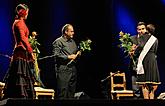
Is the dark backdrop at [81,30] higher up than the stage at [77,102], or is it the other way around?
the dark backdrop at [81,30]

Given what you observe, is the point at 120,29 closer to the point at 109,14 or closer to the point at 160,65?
the point at 109,14

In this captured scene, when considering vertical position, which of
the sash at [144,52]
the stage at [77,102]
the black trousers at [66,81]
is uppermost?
the sash at [144,52]

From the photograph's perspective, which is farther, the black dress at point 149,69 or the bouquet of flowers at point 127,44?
the bouquet of flowers at point 127,44

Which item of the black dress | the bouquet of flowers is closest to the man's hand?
the bouquet of flowers

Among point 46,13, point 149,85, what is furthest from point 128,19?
point 149,85

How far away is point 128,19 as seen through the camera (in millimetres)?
9586

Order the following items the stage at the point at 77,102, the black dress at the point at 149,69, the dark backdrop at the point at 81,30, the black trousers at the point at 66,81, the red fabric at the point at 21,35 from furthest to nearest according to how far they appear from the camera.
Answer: the dark backdrop at the point at 81,30 → the black trousers at the point at 66,81 → the black dress at the point at 149,69 → the red fabric at the point at 21,35 → the stage at the point at 77,102

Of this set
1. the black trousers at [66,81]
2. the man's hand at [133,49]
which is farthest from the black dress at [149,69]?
the black trousers at [66,81]

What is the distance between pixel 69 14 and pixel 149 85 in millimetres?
3202

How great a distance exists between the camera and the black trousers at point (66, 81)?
7.02 metres

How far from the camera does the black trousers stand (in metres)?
7.02

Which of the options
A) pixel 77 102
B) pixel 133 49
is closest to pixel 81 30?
pixel 133 49

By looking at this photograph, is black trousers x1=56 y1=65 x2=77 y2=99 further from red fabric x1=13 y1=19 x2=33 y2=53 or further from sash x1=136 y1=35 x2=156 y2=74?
red fabric x1=13 y1=19 x2=33 y2=53

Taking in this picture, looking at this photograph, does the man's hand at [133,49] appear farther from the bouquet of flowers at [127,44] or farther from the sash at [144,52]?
the sash at [144,52]
